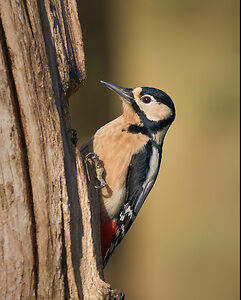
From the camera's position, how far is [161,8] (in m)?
3.85

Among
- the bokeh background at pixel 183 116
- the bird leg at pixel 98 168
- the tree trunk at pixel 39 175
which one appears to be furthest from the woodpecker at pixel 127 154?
the bokeh background at pixel 183 116

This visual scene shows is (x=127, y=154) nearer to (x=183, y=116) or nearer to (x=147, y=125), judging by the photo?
(x=147, y=125)

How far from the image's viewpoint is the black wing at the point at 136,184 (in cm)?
260

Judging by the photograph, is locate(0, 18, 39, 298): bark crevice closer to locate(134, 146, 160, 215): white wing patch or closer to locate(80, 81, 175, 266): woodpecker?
locate(80, 81, 175, 266): woodpecker

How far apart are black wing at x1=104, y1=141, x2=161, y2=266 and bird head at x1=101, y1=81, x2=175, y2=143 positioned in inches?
4.4

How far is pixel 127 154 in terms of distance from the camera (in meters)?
2.56

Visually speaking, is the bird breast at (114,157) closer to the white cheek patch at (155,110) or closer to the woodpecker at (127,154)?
the woodpecker at (127,154)

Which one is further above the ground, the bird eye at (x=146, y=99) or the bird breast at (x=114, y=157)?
the bird eye at (x=146, y=99)

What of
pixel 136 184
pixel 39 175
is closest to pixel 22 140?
pixel 39 175

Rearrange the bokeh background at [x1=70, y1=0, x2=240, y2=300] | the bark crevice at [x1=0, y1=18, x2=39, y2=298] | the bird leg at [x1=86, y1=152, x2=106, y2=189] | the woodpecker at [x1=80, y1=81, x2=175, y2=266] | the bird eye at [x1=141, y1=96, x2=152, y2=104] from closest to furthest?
the bark crevice at [x1=0, y1=18, x2=39, y2=298] < the bird leg at [x1=86, y1=152, x2=106, y2=189] < the woodpecker at [x1=80, y1=81, x2=175, y2=266] < the bird eye at [x1=141, y1=96, x2=152, y2=104] < the bokeh background at [x1=70, y1=0, x2=240, y2=300]

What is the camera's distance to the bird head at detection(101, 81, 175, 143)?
8.85 ft

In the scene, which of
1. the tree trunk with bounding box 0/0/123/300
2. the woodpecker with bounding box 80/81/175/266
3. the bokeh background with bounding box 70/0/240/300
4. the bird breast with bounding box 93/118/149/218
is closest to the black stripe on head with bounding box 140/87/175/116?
the woodpecker with bounding box 80/81/175/266

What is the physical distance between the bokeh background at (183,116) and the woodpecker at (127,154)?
1.03 m

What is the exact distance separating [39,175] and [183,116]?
2.09m
